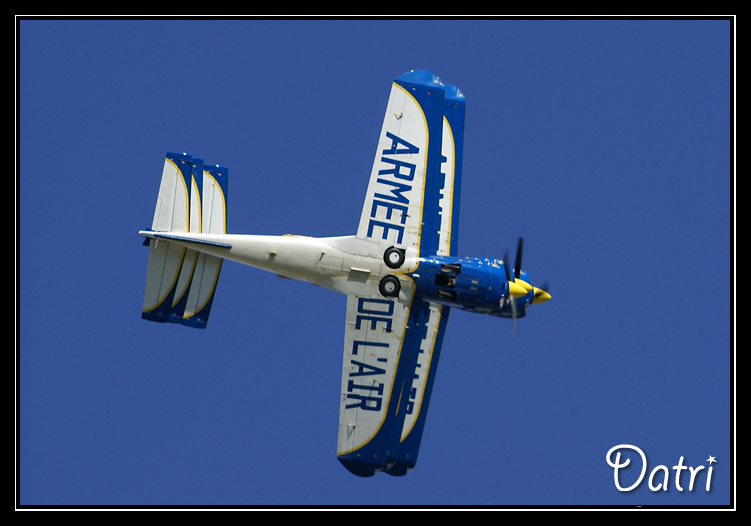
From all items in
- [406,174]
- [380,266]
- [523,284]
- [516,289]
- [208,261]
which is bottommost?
[516,289]

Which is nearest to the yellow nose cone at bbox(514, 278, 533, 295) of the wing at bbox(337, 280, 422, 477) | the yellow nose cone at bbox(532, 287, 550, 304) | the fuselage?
the yellow nose cone at bbox(532, 287, 550, 304)

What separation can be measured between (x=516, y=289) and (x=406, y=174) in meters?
3.37

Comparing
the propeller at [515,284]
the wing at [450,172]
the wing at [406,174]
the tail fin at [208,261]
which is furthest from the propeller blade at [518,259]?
the tail fin at [208,261]

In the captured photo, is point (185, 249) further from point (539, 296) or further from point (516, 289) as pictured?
point (539, 296)

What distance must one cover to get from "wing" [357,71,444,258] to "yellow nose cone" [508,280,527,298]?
181 cm

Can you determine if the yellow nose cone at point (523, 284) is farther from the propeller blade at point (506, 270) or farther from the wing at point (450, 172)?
the wing at point (450, 172)

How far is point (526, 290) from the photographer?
23078 millimetres

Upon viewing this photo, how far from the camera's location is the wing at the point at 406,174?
22734mm

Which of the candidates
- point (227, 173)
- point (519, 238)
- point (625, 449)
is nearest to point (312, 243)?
point (227, 173)

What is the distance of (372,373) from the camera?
23094mm

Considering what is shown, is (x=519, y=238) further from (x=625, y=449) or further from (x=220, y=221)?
(x=220, y=221)

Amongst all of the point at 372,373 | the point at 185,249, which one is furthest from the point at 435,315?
the point at 185,249

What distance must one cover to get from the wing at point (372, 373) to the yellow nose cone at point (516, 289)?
1946 mm

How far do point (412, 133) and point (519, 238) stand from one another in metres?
3.19
